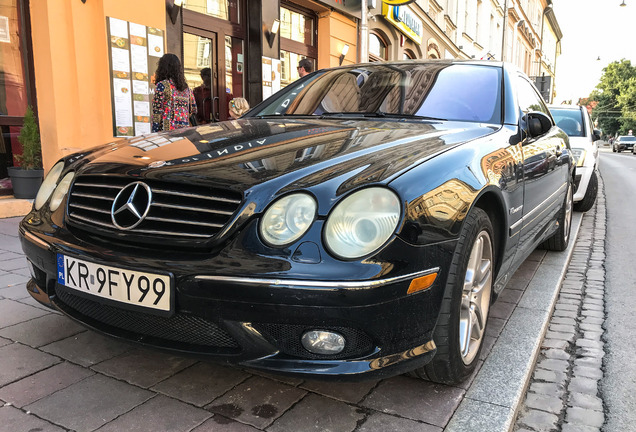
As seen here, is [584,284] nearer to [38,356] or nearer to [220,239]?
[220,239]

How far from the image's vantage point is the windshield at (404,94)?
2.81 meters

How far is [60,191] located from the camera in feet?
7.52

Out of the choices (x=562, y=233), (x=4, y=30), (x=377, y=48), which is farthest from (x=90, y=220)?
(x=377, y=48)

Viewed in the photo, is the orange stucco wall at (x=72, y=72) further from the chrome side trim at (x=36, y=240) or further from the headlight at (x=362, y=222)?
the headlight at (x=362, y=222)

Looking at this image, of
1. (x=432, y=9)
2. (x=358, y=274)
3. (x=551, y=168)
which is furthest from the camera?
(x=432, y=9)

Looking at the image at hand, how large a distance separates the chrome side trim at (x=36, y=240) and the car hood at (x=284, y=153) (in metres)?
0.33

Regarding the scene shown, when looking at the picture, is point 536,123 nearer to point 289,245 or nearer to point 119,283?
point 289,245

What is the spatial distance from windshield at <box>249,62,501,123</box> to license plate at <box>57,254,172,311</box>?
161 cm

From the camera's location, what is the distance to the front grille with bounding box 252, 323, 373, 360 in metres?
1.63

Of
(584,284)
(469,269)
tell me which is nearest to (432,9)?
(584,284)

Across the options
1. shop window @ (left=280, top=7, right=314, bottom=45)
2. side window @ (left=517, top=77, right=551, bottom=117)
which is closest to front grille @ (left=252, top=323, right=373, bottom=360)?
side window @ (left=517, top=77, right=551, bottom=117)

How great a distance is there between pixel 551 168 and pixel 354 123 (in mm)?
1626

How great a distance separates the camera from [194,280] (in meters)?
1.65

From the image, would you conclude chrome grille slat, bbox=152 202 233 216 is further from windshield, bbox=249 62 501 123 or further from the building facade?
the building facade
